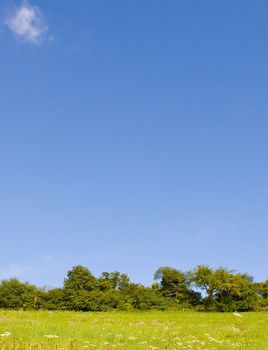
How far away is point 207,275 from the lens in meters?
71.7

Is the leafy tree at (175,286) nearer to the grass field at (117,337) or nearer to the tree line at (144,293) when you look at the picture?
the tree line at (144,293)

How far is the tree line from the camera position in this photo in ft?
212

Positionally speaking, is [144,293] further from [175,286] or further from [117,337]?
[117,337]

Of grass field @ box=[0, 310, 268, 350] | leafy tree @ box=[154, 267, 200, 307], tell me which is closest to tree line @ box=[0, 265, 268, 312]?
Result: leafy tree @ box=[154, 267, 200, 307]

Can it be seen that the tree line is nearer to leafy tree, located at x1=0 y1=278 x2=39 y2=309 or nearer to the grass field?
leafy tree, located at x1=0 y1=278 x2=39 y2=309

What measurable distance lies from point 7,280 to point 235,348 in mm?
57417

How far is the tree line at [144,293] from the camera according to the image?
6462 cm

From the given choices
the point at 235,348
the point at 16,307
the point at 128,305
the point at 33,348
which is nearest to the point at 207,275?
the point at 128,305

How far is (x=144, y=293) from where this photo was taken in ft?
219

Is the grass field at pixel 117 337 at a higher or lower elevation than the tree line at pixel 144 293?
lower

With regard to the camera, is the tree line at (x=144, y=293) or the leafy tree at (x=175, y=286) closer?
the tree line at (x=144, y=293)

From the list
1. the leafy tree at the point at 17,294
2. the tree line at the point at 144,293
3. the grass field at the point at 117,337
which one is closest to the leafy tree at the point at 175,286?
the tree line at the point at 144,293

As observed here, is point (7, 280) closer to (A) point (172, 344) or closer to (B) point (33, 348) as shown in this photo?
(A) point (172, 344)

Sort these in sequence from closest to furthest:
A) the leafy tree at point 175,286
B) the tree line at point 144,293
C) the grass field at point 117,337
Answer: the grass field at point 117,337 < the tree line at point 144,293 < the leafy tree at point 175,286
